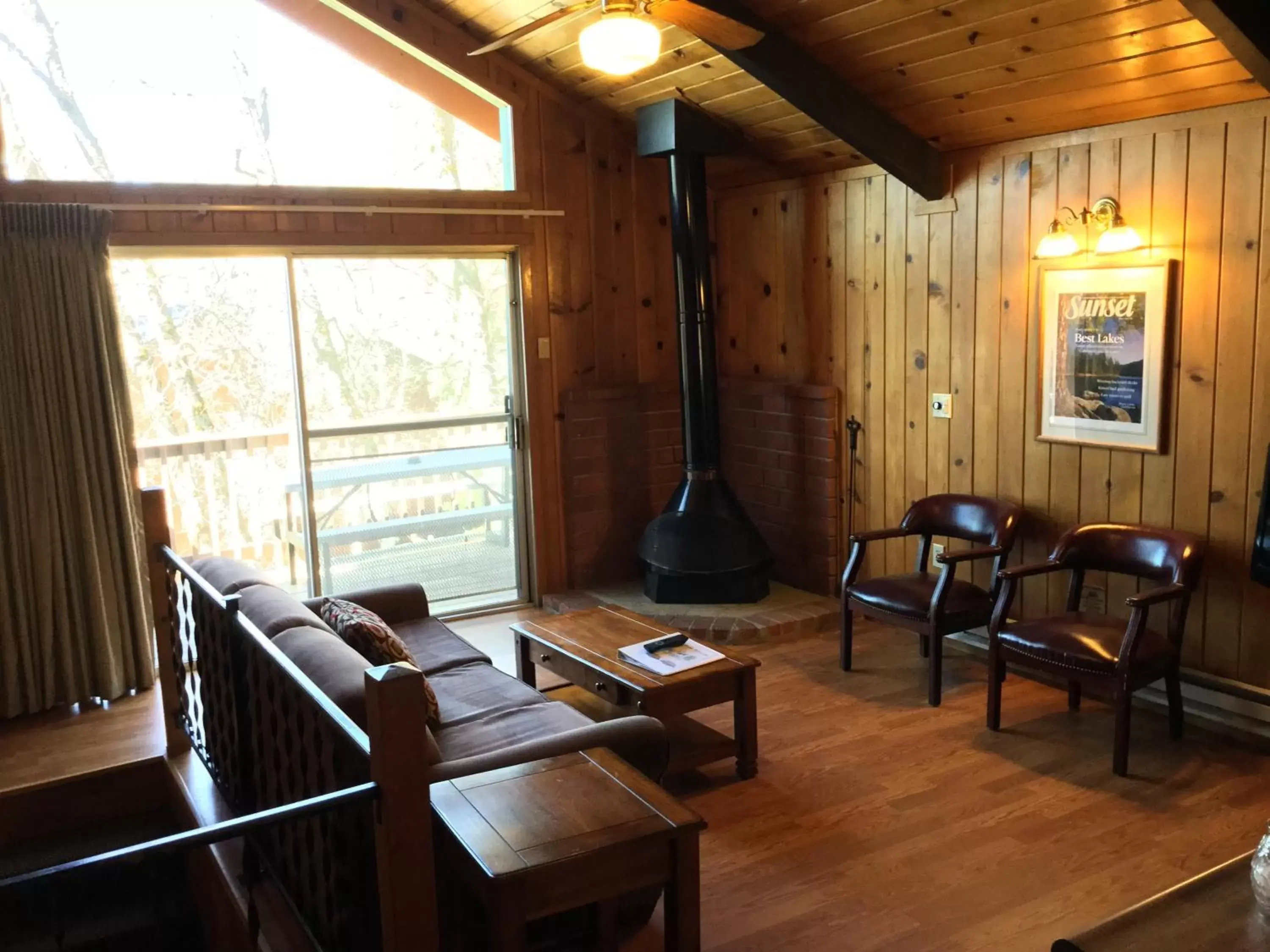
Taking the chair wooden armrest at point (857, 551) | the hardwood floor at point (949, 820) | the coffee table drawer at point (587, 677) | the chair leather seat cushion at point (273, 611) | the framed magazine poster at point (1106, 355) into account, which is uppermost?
the framed magazine poster at point (1106, 355)

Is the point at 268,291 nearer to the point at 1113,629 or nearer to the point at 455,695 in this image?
the point at 455,695

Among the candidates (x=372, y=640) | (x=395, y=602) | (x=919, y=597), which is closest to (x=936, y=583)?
(x=919, y=597)

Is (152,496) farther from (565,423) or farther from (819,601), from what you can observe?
(819,601)

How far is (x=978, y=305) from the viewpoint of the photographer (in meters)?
4.47

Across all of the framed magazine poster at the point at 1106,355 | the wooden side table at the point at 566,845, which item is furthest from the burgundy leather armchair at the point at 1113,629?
the wooden side table at the point at 566,845

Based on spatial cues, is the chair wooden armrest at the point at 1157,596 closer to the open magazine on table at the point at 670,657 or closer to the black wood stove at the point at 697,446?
the open magazine on table at the point at 670,657

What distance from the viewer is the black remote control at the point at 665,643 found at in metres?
3.52

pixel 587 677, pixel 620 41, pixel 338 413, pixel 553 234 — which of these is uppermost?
pixel 620 41

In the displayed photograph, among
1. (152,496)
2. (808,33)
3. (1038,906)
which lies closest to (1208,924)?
(1038,906)

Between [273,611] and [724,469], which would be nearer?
[273,611]

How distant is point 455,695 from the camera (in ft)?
10.9

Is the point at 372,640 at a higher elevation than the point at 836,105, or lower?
lower

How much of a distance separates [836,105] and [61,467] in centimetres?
333

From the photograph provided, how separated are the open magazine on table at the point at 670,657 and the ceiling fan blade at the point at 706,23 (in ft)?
6.30
